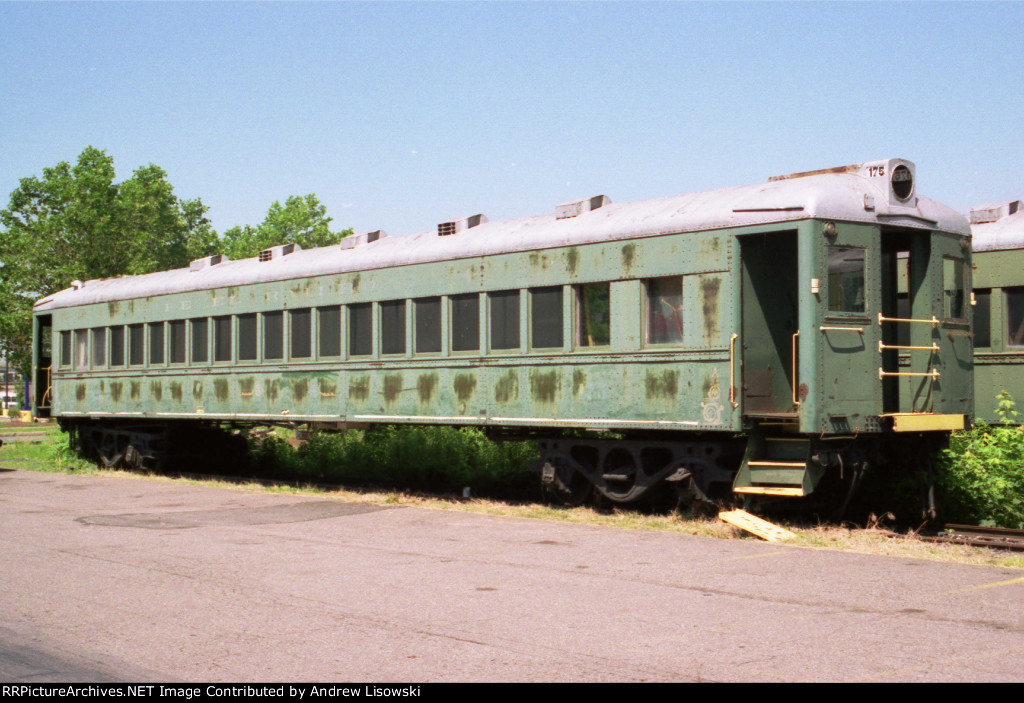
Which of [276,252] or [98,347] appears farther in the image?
[98,347]

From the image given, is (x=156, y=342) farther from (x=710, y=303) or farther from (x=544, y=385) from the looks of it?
(x=710, y=303)

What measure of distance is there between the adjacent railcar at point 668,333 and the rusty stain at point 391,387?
0.11ft

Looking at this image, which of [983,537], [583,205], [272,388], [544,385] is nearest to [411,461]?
[272,388]

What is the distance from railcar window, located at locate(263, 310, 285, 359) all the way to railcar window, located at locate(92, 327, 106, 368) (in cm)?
521

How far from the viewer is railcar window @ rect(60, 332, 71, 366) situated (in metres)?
21.9

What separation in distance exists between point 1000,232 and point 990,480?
3695 millimetres

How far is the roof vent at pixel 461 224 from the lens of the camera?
1484cm

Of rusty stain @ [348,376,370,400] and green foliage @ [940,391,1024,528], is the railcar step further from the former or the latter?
rusty stain @ [348,376,370,400]

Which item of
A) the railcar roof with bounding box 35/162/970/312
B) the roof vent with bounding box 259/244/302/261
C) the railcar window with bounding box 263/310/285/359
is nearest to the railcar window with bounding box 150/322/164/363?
the roof vent with bounding box 259/244/302/261

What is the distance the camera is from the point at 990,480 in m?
12.1

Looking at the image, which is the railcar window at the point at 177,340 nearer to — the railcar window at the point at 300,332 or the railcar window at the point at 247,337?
the railcar window at the point at 247,337

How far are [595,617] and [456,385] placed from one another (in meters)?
7.23
